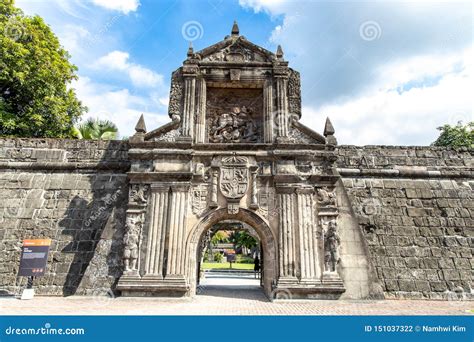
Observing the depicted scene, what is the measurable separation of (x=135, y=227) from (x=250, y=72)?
263 inches

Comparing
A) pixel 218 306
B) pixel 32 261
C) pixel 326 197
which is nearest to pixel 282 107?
pixel 326 197

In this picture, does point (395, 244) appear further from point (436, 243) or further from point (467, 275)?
point (467, 275)

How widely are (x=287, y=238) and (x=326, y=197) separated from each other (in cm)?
187

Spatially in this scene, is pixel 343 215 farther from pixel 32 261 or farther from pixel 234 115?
pixel 32 261

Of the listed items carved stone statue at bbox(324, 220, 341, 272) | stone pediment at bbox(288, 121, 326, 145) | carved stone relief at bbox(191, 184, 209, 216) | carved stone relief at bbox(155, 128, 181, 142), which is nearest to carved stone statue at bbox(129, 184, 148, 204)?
carved stone relief at bbox(191, 184, 209, 216)

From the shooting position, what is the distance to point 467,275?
10430 millimetres

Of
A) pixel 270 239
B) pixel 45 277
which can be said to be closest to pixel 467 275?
pixel 270 239

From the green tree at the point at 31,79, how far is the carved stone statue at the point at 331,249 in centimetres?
1480

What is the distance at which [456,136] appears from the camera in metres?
23.5

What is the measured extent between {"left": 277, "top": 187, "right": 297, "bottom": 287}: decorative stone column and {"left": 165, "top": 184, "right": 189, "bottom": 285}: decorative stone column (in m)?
2.97

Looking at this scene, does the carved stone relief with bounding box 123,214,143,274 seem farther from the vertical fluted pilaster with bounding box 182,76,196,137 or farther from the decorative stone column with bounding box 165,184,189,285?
the vertical fluted pilaster with bounding box 182,76,196,137

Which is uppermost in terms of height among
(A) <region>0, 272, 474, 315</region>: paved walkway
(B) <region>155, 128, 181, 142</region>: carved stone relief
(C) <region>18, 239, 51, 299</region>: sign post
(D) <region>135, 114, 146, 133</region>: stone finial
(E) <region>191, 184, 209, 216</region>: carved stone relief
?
(D) <region>135, 114, 146, 133</region>: stone finial

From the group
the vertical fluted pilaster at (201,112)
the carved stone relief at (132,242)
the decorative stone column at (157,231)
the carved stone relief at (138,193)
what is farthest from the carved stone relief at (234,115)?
the carved stone relief at (132,242)

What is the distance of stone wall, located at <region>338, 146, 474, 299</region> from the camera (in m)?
10.3
